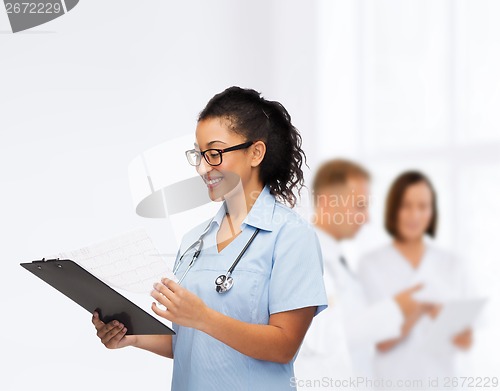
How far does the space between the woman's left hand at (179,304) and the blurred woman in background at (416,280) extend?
5.49ft

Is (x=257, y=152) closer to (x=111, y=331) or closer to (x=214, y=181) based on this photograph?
(x=214, y=181)

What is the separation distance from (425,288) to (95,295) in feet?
5.64

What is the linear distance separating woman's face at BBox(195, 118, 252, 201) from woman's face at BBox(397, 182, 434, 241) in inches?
60.3

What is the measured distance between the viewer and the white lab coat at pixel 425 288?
2.57 meters

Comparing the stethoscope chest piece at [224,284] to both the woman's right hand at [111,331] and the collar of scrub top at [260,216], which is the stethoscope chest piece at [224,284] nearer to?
the collar of scrub top at [260,216]

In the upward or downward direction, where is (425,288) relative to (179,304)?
downward

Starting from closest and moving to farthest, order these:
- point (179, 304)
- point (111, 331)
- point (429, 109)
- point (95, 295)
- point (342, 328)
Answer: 1. point (179, 304)
2. point (95, 295)
3. point (111, 331)
4. point (342, 328)
5. point (429, 109)

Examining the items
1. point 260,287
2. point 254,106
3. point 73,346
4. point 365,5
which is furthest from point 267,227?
point 365,5

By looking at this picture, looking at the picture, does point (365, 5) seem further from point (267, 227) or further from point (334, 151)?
point (267, 227)

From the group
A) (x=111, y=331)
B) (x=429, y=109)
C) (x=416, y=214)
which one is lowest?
(x=416, y=214)

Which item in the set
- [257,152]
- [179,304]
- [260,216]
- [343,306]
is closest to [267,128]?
[257,152]

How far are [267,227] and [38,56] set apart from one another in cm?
165

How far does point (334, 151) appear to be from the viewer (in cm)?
311

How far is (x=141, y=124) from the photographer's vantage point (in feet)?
8.69
